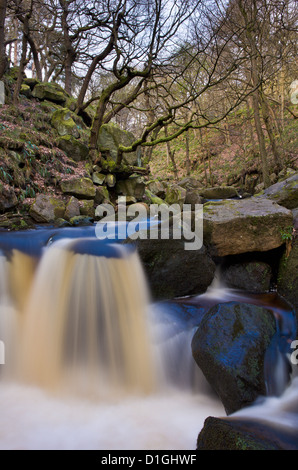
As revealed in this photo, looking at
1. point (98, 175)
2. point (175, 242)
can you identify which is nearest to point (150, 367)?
point (175, 242)

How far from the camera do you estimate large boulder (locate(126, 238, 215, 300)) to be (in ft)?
11.6

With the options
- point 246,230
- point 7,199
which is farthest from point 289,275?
point 7,199

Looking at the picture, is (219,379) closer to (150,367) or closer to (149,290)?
(150,367)

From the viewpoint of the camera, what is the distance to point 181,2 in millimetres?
6430

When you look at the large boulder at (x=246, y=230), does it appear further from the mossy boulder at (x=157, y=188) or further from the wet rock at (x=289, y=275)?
the mossy boulder at (x=157, y=188)

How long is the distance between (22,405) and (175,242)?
240cm

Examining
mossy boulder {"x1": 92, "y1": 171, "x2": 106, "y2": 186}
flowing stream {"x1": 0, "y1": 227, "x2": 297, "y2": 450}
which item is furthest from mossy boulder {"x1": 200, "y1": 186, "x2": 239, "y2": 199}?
flowing stream {"x1": 0, "y1": 227, "x2": 297, "y2": 450}

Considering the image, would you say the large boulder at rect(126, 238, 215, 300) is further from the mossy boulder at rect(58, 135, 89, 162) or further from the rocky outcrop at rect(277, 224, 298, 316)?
the mossy boulder at rect(58, 135, 89, 162)

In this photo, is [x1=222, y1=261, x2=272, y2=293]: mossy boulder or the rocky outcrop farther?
[x1=222, y1=261, x2=272, y2=293]: mossy boulder

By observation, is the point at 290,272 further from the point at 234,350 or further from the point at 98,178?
the point at 98,178

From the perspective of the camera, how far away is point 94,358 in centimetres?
305

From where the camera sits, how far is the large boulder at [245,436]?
156 centimetres

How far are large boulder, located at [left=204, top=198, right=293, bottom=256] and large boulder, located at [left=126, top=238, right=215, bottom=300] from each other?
408mm

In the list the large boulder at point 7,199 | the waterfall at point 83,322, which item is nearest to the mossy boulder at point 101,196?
the large boulder at point 7,199
